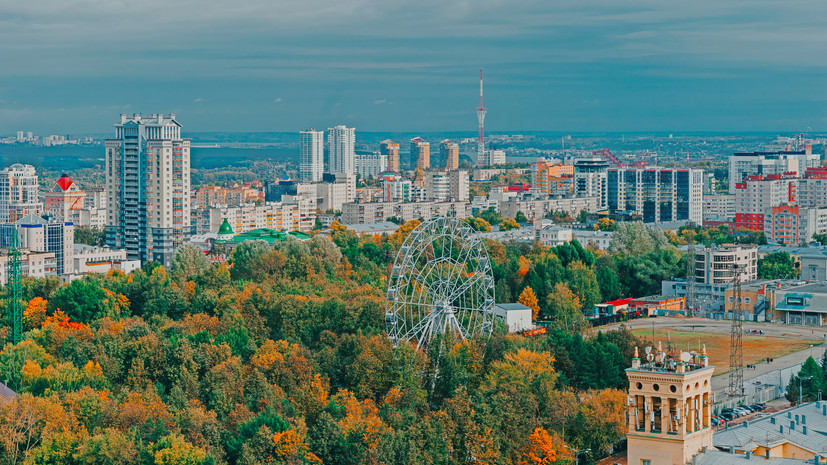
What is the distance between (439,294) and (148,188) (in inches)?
1627

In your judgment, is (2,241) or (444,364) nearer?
(444,364)

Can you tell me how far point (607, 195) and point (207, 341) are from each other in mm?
106160

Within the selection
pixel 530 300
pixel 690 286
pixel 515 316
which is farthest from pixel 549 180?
pixel 515 316

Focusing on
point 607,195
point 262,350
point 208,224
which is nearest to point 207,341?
point 262,350

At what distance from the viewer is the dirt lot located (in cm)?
5456

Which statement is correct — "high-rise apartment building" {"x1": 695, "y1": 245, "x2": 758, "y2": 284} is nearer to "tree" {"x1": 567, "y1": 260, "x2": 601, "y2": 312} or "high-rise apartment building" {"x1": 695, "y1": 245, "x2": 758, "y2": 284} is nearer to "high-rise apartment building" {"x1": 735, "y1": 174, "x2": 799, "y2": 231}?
"tree" {"x1": 567, "y1": 260, "x2": 601, "y2": 312}

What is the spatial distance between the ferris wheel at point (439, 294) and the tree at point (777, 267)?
34.8 meters

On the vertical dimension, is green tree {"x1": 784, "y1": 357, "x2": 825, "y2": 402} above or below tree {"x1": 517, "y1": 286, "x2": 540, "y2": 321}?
below

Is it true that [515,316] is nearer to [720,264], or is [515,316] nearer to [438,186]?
[720,264]

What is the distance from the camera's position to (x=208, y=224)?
12506cm

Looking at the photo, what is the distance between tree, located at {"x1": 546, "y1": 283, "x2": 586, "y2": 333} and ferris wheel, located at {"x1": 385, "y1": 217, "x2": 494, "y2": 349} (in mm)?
10552

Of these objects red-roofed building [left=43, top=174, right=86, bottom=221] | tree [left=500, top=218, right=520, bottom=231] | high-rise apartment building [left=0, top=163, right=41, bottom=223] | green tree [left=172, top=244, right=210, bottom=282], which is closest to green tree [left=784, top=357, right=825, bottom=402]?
green tree [left=172, top=244, right=210, bottom=282]

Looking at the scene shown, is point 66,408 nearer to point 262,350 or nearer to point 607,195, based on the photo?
point 262,350

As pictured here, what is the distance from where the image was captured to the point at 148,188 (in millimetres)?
84938
